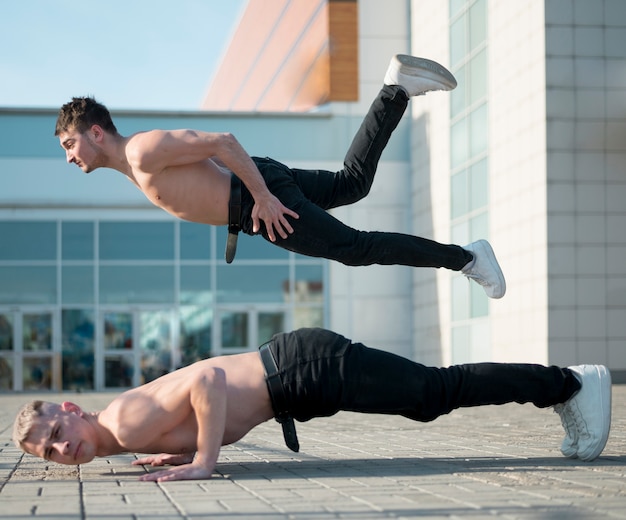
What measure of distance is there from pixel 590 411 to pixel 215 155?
2.53 metres

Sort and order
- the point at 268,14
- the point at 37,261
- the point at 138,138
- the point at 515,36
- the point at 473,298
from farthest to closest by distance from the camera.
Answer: the point at 268,14, the point at 37,261, the point at 473,298, the point at 515,36, the point at 138,138

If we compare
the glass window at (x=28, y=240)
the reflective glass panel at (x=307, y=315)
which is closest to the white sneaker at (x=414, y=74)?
the reflective glass panel at (x=307, y=315)

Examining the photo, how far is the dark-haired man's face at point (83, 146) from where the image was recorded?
6.05 metres

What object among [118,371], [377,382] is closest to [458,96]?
[118,371]

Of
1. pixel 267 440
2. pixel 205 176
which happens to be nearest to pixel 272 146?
pixel 267 440

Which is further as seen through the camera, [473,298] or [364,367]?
[473,298]

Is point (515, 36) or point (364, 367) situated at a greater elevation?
point (515, 36)

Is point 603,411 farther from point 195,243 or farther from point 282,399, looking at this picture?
point 195,243

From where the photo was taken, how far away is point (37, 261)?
26.3 metres

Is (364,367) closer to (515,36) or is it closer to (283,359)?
(283,359)

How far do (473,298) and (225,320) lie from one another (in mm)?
7168

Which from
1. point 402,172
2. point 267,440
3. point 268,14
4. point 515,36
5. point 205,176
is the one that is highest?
point 268,14

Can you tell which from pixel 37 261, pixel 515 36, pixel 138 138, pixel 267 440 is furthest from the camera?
pixel 37 261

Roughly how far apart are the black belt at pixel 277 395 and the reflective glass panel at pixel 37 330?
2197cm
